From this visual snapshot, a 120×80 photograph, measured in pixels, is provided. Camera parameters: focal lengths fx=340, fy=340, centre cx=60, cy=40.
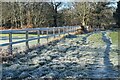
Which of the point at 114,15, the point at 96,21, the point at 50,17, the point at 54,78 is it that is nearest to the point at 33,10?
Result: the point at 50,17

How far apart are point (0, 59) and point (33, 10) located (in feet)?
112

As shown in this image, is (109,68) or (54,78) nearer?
(54,78)

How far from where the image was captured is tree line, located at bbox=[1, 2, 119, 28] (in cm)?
4203

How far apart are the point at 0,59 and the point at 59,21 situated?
128 feet

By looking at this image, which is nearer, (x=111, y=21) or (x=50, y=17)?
(x=50, y=17)

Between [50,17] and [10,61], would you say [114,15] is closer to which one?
[50,17]

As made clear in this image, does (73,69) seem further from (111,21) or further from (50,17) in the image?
(111,21)

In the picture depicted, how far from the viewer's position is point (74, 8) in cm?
4850

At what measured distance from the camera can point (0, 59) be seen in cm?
884

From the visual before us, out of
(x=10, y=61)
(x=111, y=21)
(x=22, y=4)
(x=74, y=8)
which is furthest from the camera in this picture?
(x=111, y=21)

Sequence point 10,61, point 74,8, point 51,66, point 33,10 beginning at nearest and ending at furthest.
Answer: point 51,66 < point 10,61 < point 33,10 < point 74,8

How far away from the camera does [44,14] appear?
43250 mm

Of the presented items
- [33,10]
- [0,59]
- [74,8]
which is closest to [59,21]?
[74,8]

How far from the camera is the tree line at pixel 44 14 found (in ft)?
138
